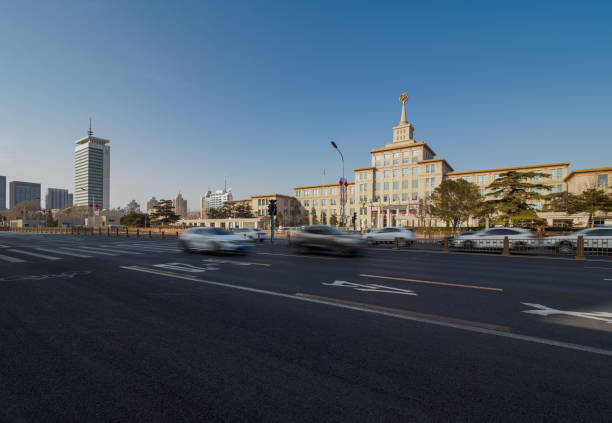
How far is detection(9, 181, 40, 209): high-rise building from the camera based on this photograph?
18200 centimetres

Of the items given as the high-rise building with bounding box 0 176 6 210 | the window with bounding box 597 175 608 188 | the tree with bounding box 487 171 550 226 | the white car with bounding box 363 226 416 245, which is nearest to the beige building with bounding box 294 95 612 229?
the window with bounding box 597 175 608 188

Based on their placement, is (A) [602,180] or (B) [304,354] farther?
(A) [602,180]

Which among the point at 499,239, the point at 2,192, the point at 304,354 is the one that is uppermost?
the point at 2,192

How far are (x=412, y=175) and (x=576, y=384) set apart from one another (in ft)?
261

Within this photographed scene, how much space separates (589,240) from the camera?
16.5m

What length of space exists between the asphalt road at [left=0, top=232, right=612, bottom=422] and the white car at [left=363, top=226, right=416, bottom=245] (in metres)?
16.8

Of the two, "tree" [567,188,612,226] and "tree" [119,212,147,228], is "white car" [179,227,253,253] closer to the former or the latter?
"tree" [567,188,612,226]

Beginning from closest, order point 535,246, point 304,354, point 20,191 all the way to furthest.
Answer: point 304,354
point 535,246
point 20,191

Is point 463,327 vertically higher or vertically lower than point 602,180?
lower

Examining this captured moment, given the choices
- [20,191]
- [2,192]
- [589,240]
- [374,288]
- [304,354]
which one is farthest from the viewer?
[2,192]

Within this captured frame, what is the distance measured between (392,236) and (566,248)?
10964mm

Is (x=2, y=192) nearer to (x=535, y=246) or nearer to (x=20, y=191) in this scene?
(x=20, y=191)

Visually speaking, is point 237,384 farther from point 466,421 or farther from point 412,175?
point 412,175

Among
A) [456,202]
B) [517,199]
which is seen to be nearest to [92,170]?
[456,202]
